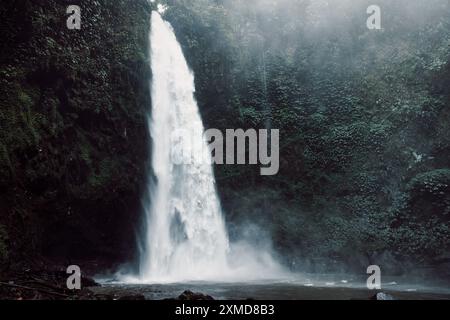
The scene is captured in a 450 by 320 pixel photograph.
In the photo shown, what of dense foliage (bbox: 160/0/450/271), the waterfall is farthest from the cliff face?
dense foliage (bbox: 160/0/450/271)

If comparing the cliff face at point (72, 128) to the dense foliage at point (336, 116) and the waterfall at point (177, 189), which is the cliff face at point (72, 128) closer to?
the waterfall at point (177, 189)

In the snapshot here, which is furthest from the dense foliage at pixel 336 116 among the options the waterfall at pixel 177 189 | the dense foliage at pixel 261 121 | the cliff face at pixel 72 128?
the cliff face at pixel 72 128

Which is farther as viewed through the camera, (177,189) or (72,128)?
(177,189)

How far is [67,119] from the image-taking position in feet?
38.7

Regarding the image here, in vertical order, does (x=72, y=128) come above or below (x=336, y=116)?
below

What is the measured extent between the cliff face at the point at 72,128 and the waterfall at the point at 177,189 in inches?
24.7

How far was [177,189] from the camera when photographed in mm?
14555

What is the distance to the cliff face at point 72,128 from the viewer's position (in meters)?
9.95

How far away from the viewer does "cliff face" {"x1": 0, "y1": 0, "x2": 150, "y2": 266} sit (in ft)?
32.6

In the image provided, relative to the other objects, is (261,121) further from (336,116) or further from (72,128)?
(72,128)

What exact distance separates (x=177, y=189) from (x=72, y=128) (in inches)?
174

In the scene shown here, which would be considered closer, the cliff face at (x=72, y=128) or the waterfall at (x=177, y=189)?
the cliff face at (x=72, y=128)

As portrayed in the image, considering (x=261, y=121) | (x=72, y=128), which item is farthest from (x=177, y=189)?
(x=261, y=121)
